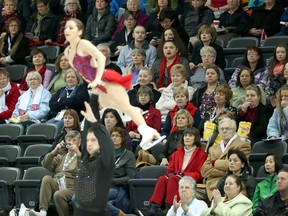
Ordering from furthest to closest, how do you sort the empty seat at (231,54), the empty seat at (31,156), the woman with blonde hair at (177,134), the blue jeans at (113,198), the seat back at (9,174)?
the empty seat at (231,54)
the empty seat at (31,156)
the seat back at (9,174)
the woman with blonde hair at (177,134)
the blue jeans at (113,198)

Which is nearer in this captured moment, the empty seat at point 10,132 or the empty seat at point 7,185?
the empty seat at point 7,185

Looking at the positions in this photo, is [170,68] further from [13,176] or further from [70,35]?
[70,35]

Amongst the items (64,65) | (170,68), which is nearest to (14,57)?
(64,65)

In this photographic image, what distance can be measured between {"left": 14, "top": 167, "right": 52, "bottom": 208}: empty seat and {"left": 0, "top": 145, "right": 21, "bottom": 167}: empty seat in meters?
0.58

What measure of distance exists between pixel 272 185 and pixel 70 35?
12.0 ft

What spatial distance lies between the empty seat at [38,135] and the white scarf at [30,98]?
620mm

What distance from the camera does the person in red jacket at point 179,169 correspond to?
1307cm

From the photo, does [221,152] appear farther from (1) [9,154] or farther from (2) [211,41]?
(1) [9,154]

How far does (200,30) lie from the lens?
15.6 meters

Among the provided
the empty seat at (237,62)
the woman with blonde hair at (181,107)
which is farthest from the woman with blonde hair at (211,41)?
the woman with blonde hair at (181,107)

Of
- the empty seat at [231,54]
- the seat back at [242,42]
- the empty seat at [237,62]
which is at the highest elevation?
the seat back at [242,42]

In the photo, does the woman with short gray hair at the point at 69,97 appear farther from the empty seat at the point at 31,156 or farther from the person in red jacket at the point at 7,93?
the person in red jacket at the point at 7,93

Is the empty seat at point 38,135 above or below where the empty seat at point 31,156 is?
above

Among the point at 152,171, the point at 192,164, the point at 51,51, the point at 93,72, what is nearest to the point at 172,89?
the point at 152,171
